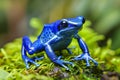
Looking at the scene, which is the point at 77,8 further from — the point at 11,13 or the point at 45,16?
the point at 11,13

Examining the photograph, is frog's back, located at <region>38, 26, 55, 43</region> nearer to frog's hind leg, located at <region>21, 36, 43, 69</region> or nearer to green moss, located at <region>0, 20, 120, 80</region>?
frog's hind leg, located at <region>21, 36, 43, 69</region>

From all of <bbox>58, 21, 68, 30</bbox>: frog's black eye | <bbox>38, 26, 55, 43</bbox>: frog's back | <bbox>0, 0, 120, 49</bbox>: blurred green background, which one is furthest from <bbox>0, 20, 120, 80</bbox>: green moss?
<bbox>0, 0, 120, 49</bbox>: blurred green background

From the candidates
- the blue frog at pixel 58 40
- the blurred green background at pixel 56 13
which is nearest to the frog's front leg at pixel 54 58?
the blue frog at pixel 58 40

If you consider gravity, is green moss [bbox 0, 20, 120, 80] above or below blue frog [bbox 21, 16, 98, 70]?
below

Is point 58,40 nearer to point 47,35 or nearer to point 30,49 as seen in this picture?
point 47,35

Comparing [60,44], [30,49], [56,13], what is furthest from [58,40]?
[56,13]

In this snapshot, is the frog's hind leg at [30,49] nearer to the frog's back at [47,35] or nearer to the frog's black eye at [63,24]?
the frog's back at [47,35]

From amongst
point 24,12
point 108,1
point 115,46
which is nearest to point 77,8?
point 108,1
